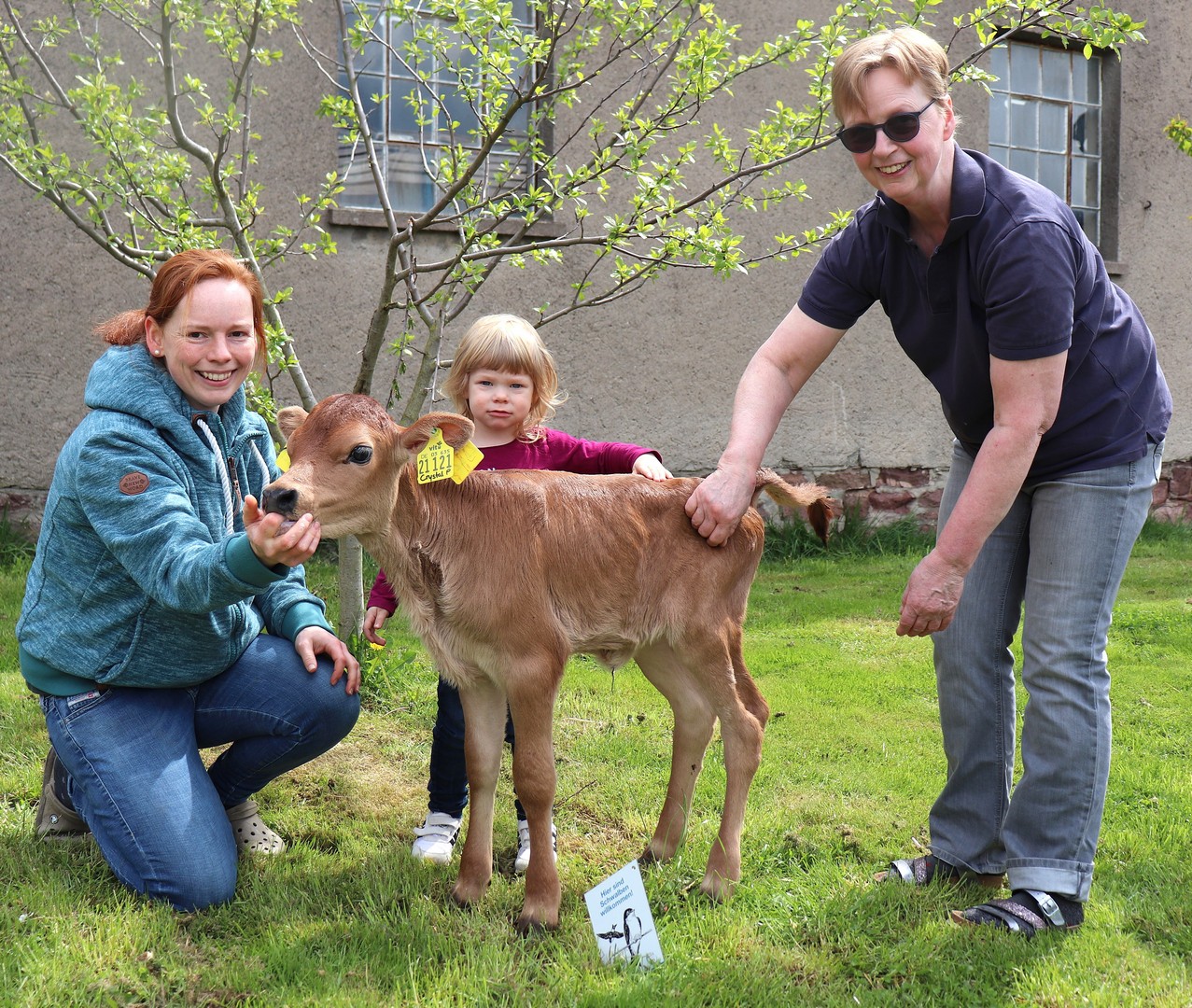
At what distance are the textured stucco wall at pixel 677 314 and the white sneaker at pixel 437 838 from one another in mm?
4794

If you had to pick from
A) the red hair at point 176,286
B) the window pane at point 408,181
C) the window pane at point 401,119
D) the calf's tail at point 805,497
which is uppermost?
the window pane at point 401,119

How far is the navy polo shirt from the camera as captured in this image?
2.92m

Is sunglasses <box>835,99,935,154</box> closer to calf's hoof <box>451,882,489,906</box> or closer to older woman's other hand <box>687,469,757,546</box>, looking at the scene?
older woman's other hand <box>687,469,757,546</box>

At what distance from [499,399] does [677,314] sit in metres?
5.33

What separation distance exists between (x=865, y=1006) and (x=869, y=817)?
1.30 meters

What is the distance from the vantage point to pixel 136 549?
3152 mm

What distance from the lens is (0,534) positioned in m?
7.50

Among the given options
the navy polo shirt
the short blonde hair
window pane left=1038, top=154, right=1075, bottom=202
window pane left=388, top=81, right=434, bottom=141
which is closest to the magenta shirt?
the navy polo shirt

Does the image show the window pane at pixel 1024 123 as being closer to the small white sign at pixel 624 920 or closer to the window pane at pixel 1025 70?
the window pane at pixel 1025 70

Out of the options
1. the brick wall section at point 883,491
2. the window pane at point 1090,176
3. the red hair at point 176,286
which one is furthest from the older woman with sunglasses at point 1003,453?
the window pane at point 1090,176

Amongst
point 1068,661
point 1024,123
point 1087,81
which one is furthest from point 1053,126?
point 1068,661

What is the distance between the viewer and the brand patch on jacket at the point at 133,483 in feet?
10.4

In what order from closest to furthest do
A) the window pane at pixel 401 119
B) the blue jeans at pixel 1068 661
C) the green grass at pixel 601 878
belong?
the green grass at pixel 601 878 → the blue jeans at pixel 1068 661 → the window pane at pixel 401 119

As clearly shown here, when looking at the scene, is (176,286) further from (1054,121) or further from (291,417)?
(1054,121)
